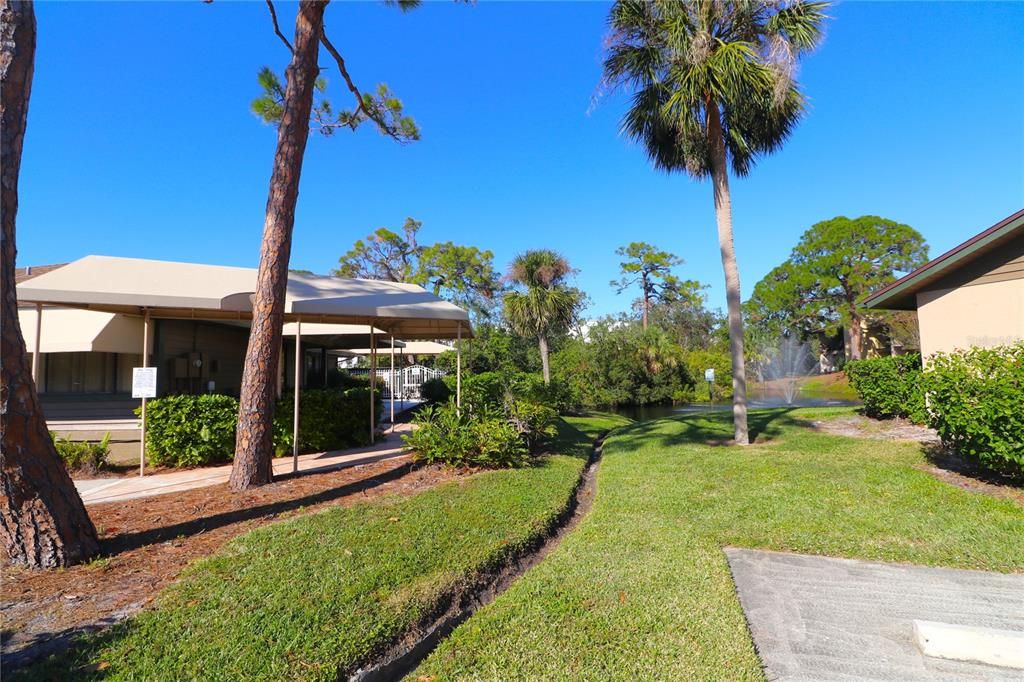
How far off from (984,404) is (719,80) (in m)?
6.47

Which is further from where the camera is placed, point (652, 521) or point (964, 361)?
point (964, 361)

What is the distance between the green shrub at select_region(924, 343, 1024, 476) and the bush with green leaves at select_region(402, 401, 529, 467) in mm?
5782

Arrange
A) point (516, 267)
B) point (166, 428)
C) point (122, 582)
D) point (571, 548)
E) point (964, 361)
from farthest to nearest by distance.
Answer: point (516, 267) → point (166, 428) → point (964, 361) → point (571, 548) → point (122, 582)

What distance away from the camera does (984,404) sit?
568cm

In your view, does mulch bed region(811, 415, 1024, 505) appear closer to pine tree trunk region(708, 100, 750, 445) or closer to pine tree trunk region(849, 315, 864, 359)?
pine tree trunk region(708, 100, 750, 445)

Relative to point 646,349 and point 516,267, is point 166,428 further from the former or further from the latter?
point 646,349

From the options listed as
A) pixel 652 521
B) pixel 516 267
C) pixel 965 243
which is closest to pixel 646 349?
pixel 516 267

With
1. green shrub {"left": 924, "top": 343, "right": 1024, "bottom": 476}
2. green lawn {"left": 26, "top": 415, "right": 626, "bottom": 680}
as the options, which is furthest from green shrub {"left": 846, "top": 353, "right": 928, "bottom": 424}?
green lawn {"left": 26, "top": 415, "right": 626, "bottom": 680}

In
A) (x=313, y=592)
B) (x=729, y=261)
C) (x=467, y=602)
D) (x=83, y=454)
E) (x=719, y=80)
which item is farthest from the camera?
(x=729, y=261)

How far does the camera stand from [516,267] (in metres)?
19.6

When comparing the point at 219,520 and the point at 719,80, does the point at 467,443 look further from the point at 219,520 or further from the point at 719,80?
the point at 719,80

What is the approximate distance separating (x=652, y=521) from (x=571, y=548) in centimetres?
117

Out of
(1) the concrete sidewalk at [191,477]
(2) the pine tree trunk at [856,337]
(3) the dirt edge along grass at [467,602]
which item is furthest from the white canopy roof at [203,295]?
(2) the pine tree trunk at [856,337]

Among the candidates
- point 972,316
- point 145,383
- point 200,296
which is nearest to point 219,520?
point 145,383
